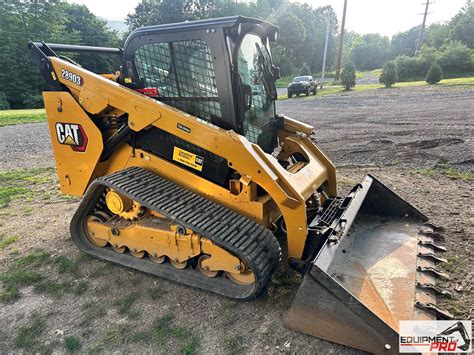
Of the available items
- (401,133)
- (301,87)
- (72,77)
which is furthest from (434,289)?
(301,87)

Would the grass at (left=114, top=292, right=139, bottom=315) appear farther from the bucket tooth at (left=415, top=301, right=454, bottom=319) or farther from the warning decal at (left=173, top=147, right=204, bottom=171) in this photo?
the bucket tooth at (left=415, top=301, right=454, bottom=319)

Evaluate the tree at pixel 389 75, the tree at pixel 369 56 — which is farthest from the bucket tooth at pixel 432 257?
the tree at pixel 369 56

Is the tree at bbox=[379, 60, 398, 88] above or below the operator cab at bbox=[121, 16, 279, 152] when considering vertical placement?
below

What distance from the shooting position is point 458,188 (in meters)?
5.27

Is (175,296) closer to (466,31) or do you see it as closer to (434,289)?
(434,289)

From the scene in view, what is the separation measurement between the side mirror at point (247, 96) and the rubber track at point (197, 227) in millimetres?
1006

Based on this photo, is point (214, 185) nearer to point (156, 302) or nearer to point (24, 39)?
point (156, 302)

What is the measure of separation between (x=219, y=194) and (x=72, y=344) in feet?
5.58

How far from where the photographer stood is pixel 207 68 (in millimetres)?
3314

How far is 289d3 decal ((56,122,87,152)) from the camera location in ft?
12.6

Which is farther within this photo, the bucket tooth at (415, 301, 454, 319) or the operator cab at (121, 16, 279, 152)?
the operator cab at (121, 16, 279, 152)

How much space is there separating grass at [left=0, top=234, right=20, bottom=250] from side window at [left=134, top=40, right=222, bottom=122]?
2650 millimetres

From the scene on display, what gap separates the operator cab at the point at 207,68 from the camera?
10.5ft

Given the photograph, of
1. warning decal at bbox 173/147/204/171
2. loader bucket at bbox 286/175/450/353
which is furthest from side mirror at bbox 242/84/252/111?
loader bucket at bbox 286/175/450/353
